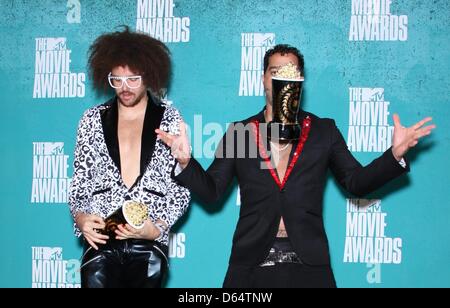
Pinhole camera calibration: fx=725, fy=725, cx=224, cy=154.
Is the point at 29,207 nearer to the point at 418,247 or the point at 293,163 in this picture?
the point at 293,163

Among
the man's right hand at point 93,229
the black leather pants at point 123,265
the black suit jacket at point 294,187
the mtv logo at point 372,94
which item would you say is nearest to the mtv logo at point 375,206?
the mtv logo at point 372,94

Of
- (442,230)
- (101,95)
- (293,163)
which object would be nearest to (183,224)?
(101,95)

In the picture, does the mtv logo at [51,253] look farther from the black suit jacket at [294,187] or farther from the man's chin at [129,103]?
the black suit jacket at [294,187]

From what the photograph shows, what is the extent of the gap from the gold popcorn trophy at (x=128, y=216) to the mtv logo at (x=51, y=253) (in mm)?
1485

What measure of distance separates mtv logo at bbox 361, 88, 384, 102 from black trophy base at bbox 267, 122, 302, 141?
1195 millimetres

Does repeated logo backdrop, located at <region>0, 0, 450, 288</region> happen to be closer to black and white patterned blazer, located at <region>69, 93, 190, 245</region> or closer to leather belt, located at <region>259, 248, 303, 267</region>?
black and white patterned blazer, located at <region>69, 93, 190, 245</region>

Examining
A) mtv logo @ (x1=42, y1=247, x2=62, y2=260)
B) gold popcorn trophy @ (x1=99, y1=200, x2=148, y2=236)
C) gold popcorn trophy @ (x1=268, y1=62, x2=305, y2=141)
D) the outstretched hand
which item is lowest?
mtv logo @ (x1=42, y1=247, x2=62, y2=260)

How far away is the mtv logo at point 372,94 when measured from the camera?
4.76m

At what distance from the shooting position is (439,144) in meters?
4.73

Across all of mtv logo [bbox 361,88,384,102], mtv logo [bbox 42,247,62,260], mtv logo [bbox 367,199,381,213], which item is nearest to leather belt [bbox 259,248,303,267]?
mtv logo [bbox 367,199,381,213]

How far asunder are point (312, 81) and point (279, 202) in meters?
1.34

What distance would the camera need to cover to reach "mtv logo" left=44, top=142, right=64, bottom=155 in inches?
Result: 200

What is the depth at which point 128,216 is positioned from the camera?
3.64 meters
